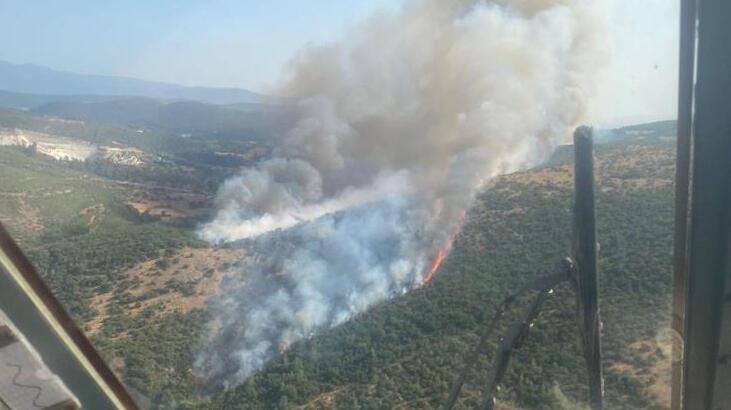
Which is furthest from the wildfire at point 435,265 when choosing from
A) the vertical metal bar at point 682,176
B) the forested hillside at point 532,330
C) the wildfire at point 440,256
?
the vertical metal bar at point 682,176

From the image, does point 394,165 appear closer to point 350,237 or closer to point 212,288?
point 350,237

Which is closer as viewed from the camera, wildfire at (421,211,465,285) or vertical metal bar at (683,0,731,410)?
vertical metal bar at (683,0,731,410)

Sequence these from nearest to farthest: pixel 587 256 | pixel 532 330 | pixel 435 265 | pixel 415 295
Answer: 1. pixel 587 256
2. pixel 532 330
3. pixel 415 295
4. pixel 435 265

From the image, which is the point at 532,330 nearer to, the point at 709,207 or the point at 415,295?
the point at 709,207

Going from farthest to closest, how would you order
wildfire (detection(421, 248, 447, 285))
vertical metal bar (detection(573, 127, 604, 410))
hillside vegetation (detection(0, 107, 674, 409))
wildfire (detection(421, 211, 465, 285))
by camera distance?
1. wildfire (detection(421, 211, 465, 285))
2. wildfire (detection(421, 248, 447, 285))
3. hillside vegetation (detection(0, 107, 674, 409))
4. vertical metal bar (detection(573, 127, 604, 410))

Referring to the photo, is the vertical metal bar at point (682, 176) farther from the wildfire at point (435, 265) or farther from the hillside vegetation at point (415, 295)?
the wildfire at point (435, 265)

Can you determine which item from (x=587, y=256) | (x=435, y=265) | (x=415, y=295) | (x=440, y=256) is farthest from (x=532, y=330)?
(x=440, y=256)

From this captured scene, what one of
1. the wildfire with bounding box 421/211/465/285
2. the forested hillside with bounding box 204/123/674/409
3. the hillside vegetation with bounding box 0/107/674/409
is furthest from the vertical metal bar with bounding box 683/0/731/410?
the wildfire with bounding box 421/211/465/285

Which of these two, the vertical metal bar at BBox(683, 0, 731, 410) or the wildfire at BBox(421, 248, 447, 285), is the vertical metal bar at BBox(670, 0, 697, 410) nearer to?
the vertical metal bar at BBox(683, 0, 731, 410)
